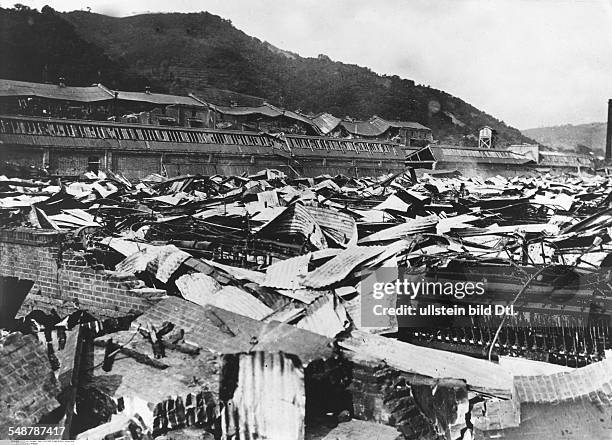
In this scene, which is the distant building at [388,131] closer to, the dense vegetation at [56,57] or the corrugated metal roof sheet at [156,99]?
the corrugated metal roof sheet at [156,99]

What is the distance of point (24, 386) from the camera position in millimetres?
4746

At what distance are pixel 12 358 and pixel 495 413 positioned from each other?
476cm

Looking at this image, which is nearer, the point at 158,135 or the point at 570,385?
the point at 570,385

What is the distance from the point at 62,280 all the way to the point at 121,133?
1685 centimetres

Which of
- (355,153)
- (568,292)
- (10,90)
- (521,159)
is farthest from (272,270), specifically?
(521,159)

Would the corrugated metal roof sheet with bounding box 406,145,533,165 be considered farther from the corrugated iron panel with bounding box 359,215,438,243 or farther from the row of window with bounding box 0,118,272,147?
the corrugated iron panel with bounding box 359,215,438,243

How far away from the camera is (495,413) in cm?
462

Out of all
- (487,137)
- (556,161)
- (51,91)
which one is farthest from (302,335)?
(487,137)

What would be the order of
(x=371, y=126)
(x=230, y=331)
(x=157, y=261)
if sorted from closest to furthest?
(x=230, y=331)
(x=157, y=261)
(x=371, y=126)

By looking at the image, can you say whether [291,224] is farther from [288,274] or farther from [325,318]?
[325,318]

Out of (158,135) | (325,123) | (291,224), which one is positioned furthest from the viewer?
(325,123)

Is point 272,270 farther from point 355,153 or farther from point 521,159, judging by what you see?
point 521,159

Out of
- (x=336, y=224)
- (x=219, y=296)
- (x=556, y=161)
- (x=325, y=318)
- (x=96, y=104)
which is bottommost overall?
(x=325, y=318)

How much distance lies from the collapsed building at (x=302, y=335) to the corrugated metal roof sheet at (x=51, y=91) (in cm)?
2644
